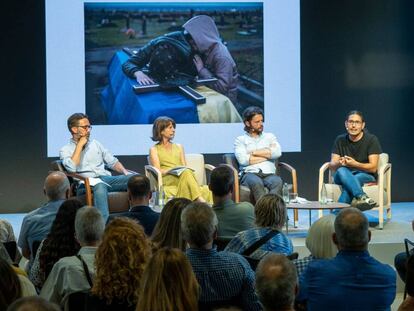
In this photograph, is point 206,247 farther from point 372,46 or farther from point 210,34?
point 372,46

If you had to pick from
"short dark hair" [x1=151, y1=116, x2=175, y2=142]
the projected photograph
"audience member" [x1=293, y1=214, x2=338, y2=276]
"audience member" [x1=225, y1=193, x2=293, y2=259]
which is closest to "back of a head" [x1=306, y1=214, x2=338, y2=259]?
"audience member" [x1=293, y1=214, x2=338, y2=276]

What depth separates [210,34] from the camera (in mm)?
9062

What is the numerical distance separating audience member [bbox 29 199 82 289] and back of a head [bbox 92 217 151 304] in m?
0.76

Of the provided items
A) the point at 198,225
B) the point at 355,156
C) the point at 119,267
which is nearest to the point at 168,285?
the point at 119,267

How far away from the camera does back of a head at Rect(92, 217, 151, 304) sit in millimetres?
2957

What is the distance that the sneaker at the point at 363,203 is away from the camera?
281 inches

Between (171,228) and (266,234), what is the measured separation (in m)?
0.45

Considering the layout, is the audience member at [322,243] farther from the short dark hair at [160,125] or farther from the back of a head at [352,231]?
the short dark hair at [160,125]

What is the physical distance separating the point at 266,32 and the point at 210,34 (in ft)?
2.02

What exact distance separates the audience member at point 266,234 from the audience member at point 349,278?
1.92 ft

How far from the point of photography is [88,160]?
7.41 meters

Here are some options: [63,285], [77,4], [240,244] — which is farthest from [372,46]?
[63,285]

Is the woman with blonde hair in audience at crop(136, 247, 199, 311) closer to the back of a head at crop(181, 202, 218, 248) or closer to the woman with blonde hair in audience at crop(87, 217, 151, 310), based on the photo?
the woman with blonde hair in audience at crop(87, 217, 151, 310)

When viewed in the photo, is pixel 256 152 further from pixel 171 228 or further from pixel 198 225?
pixel 198 225
